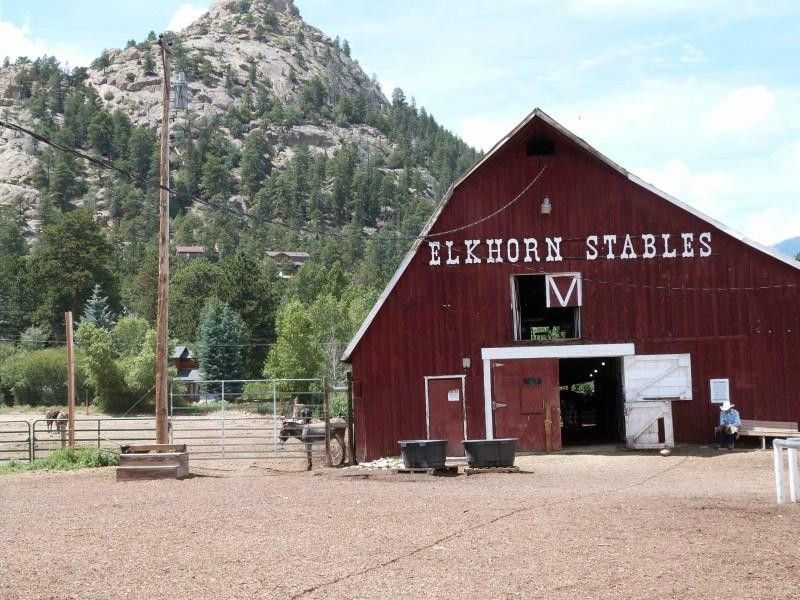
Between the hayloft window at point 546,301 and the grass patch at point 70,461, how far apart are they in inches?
425

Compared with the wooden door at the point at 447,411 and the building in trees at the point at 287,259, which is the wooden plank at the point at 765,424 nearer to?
the wooden door at the point at 447,411

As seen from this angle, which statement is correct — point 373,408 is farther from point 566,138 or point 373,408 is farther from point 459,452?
point 566,138

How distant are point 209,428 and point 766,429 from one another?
1639 centimetres

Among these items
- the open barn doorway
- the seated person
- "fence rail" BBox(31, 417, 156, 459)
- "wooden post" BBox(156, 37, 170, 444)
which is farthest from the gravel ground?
"fence rail" BBox(31, 417, 156, 459)

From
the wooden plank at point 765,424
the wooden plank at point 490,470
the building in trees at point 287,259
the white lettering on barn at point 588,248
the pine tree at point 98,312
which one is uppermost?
the building in trees at point 287,259

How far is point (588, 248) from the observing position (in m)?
24.9

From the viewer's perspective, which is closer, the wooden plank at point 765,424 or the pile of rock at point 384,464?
the pile of rock at point 384,464

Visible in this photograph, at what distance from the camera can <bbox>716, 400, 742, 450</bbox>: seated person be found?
23.3 meters

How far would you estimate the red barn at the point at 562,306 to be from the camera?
24.4 metres

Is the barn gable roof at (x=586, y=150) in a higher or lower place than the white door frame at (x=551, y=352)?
higher

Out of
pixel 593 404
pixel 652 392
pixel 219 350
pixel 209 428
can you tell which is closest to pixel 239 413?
pixel 219 350

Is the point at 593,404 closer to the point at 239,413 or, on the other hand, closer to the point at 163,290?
the point at 163,290

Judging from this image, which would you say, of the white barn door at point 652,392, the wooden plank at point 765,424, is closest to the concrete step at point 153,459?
the white barn door at point 652,392

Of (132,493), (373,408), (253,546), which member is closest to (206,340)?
(373,408)
